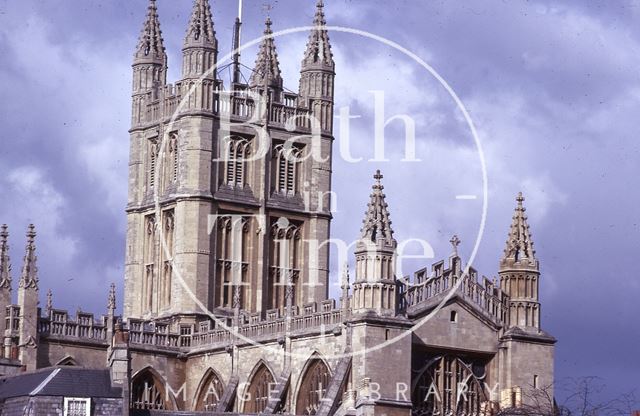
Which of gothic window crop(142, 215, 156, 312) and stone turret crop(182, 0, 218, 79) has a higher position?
stone turret crop(182, 0, 218, 79)

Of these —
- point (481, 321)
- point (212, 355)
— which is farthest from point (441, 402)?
point (212, 355)

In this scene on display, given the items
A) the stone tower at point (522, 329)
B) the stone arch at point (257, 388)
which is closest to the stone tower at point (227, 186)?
the stone arch at point (257, 388)

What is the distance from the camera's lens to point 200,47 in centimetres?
9250

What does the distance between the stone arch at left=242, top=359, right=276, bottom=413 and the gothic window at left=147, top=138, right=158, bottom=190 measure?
14.7 metres

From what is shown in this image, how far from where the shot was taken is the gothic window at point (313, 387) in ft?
255

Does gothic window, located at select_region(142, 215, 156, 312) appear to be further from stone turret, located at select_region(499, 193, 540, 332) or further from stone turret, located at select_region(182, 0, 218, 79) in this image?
stone turret, located at select_region(499, 193, 540, 332)

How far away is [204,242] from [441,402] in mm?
17586

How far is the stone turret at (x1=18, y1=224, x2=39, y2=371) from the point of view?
8394cm

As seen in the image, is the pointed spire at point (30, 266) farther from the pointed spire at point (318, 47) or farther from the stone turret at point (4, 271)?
the pointed spire at point (318, 47)

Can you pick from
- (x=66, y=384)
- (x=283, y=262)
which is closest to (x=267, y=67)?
(x=283, y=262)

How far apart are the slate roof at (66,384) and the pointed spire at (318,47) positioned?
90.5ft

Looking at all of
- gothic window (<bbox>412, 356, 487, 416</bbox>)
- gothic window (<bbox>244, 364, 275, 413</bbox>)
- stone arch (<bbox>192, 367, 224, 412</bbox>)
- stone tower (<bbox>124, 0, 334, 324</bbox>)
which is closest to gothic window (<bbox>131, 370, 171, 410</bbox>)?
stone arch (<bbox>192, 367, 224, 412</bbox>)

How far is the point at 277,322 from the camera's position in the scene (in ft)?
268

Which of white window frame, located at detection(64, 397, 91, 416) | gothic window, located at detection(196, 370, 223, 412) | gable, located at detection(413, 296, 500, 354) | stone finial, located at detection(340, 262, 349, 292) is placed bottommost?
white window frame, located at detection(64, 397, 91, 416)
